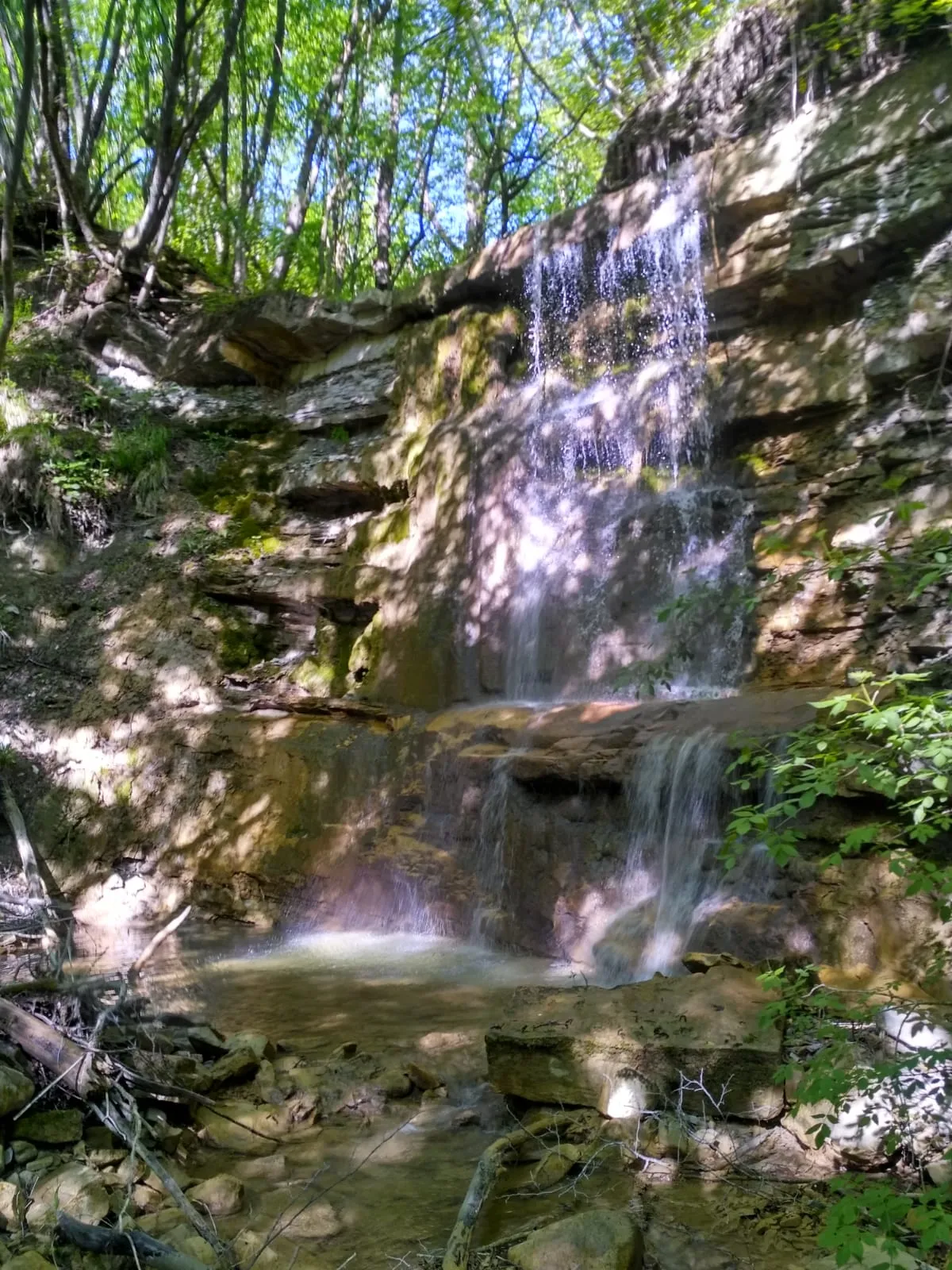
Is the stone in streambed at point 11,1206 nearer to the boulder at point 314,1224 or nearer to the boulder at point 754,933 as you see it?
the boulder at point 314,1224

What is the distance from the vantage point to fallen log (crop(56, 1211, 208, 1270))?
2.28m

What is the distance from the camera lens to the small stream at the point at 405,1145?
2.80 meters

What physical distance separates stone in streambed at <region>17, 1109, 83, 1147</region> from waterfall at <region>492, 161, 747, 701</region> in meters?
5.31

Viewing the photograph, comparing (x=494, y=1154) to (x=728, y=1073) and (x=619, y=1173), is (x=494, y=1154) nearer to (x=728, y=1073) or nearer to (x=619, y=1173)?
(x=619, y=1173)

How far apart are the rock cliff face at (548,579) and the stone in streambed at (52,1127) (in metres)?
3.18

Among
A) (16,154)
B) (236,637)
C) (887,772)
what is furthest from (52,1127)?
(236,637)

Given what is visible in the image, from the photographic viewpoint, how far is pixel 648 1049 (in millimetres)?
3441

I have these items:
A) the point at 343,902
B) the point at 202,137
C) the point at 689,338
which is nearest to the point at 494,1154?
the point at 343,902

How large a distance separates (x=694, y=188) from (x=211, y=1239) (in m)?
9.38

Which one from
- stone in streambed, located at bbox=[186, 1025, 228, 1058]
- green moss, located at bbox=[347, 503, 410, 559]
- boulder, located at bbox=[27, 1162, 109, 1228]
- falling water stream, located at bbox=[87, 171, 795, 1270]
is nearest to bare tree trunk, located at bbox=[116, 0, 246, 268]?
falling water stream, located at bbox=[87, 171, 795, 1270]

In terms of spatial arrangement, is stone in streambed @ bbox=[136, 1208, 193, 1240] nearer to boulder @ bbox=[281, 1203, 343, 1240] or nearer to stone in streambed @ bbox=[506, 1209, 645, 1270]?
boulder @ bbox=[281, 1203, 343, 1240]

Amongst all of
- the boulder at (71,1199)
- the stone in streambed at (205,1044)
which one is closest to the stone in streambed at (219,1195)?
the boulder at (71,1199)

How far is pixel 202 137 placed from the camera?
606 inches

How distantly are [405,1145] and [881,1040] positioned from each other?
176 cm
